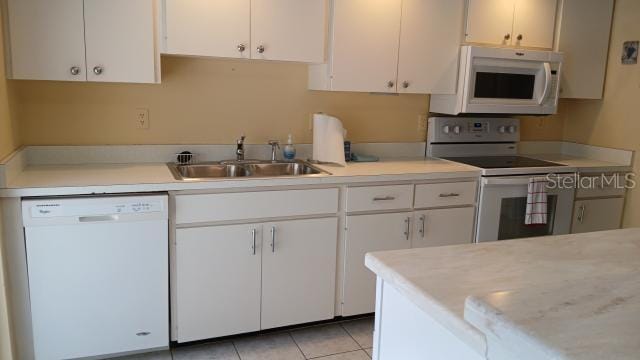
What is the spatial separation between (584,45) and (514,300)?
3.41 m

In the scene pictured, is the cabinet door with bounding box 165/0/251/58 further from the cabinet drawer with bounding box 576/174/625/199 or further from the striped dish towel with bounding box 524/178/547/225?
the cabinet drawer with bounding box 576/174/625/199

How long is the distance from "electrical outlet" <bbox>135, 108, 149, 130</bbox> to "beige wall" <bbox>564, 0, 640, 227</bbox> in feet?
10.7

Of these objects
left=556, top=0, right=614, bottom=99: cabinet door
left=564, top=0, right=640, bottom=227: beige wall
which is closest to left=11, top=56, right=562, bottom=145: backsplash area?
left=556, top=0, right=614, bottom=99: cabinet door

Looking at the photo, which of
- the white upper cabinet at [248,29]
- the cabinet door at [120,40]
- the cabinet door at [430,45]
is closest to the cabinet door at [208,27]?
the white upper cabinet at [248,29]

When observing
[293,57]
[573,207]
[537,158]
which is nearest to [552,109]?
[537,158]

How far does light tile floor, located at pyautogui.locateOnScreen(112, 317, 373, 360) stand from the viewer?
2627 millimetres

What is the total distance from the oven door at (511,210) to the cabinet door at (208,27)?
→ 1.70m

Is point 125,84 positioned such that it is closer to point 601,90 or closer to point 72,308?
point 72,308

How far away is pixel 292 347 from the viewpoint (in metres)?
2.75

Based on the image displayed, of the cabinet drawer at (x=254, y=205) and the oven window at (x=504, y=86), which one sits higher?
the oven window at (x=504, y=86)

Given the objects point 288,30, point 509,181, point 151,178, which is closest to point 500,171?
point 509,181

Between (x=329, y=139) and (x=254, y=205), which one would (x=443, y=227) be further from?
(x=254, y=205)

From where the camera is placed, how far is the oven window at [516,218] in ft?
10.7

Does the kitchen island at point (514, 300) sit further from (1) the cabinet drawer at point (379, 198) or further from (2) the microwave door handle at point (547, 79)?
(2) the microwave door handle at point (547, 79)
